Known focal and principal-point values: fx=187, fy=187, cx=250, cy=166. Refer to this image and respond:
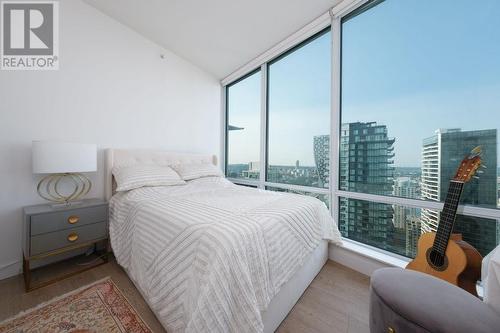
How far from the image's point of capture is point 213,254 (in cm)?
83

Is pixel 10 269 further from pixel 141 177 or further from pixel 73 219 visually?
pixel 141 177

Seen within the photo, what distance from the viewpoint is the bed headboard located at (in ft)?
7.02

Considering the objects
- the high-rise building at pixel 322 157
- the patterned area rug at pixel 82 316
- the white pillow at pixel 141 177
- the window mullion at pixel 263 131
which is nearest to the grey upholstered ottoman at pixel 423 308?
the patterned area rug at pixel 82 316

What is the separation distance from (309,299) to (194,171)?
1.92 meters

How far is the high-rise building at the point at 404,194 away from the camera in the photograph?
66.5 inches

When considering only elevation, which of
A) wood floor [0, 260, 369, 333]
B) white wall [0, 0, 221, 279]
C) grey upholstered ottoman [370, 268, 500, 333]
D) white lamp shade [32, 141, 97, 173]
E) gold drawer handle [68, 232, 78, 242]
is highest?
white wall [0, 0, 221, 279]

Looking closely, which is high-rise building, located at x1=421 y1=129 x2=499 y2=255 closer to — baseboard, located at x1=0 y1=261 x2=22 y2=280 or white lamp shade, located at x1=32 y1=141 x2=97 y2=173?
white lamp shade, located at x1=32 y1=141 x2=97 y2=173

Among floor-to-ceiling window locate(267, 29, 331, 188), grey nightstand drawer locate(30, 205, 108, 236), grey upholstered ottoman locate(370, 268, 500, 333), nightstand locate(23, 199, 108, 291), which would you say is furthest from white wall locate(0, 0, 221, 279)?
grey upholstered ottoman locate(370, 268, 500, 333)

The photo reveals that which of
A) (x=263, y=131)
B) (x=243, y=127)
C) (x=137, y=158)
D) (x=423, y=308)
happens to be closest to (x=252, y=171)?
(x=263, y=131)

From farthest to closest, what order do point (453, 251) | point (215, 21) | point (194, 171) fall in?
point (194, 171) < point (215, 21) < point (453, 251)

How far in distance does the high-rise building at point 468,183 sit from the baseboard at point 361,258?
15.7 inches

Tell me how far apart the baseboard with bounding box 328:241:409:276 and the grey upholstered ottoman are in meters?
0.87

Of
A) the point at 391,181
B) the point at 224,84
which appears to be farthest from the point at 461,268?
the point at 224,84

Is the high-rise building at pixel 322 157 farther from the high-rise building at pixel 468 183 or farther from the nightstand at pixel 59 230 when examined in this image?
the nightstand at pixel 59 230
